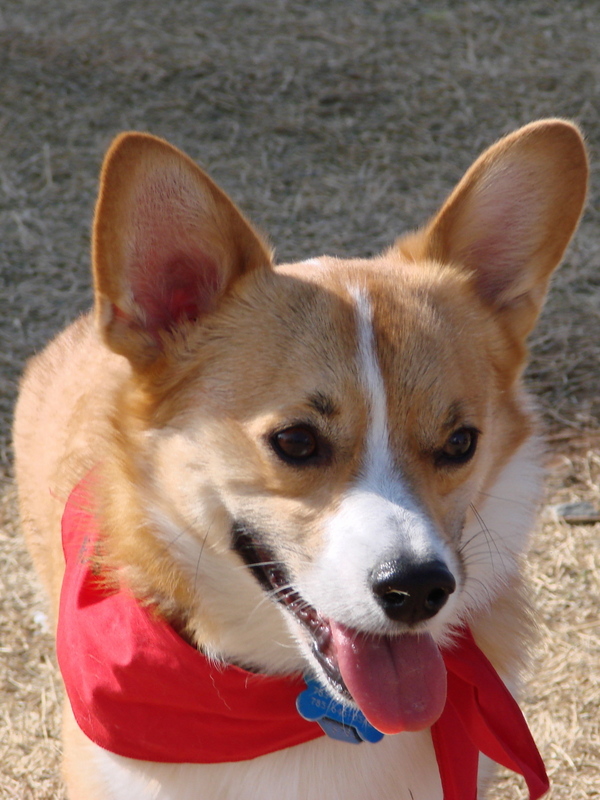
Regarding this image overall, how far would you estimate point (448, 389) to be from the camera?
2217mm

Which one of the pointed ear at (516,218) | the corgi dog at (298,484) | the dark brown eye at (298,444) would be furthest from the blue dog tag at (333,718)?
the pointed ear at (516,218)

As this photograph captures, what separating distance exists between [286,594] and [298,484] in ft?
0.87

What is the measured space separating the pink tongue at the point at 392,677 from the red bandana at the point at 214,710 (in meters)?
0.23

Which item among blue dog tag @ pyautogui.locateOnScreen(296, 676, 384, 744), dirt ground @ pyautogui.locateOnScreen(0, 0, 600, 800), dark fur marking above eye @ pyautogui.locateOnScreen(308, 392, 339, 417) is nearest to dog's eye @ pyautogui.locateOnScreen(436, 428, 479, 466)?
dark fur marking above eye @ pyautogui.locateOnScreen(308, 392, 339, 417)

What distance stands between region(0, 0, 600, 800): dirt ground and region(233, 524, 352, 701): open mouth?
1330 millimetres

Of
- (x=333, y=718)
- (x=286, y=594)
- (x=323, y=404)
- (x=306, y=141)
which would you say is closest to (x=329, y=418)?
(x=323, y=404)

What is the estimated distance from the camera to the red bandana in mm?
2312

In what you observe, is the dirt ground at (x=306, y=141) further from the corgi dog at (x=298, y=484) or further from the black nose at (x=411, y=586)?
the black nose at (x=411, y=586)

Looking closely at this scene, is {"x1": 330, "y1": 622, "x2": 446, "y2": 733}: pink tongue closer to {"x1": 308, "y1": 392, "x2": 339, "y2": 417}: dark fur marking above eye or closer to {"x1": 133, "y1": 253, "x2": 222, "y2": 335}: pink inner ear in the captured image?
{"x1": 308, "y1": 392, "x2": 339, "y2": 417}: dark fur marking above eye

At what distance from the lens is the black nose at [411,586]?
6.30 ft

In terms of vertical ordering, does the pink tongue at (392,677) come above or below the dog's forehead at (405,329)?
below

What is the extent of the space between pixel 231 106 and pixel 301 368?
17.3 ft

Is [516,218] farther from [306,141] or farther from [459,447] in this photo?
[306,141]

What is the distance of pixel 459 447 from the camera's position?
2246 millimetres
